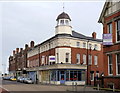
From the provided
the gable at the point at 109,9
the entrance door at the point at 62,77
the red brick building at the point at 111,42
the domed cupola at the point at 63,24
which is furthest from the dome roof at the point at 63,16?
the red brick building at the point at 111,42

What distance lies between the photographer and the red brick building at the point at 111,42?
26.0 meters

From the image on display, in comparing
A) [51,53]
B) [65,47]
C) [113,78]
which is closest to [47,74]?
[51,53]

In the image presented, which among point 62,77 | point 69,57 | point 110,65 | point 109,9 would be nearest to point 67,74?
point 62,77

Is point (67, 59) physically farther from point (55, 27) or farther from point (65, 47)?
point (55, 27)

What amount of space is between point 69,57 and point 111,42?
2097 centimetres

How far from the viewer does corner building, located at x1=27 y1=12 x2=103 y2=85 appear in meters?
46.9

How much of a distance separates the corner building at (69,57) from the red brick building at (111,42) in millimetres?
18916

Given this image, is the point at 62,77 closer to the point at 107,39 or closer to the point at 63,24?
the point at 63,24

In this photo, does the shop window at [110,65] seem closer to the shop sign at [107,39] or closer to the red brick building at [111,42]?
the red brick building at [111,42]

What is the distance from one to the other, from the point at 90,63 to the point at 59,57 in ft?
26.3

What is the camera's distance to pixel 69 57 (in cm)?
4747

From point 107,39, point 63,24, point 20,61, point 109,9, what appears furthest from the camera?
point 20,61

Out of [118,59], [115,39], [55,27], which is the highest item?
[55,27]

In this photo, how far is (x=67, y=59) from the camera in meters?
47.5
